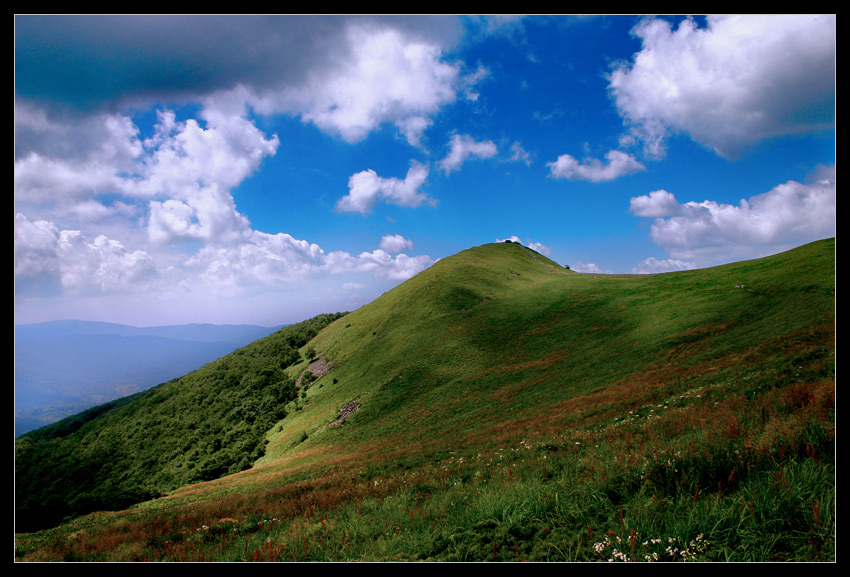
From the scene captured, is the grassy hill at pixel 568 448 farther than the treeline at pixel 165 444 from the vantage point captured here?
No

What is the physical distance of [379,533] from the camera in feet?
22.1

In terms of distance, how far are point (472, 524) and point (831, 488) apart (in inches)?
228

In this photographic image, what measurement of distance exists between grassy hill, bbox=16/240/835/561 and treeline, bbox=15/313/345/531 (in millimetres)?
2848

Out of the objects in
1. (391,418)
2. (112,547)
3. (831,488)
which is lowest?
(391,418)

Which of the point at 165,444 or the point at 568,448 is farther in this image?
the point at 165,444

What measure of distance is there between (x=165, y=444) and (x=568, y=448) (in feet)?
208

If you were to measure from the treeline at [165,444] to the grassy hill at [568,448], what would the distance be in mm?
2848

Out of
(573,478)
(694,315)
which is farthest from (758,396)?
(694,315)

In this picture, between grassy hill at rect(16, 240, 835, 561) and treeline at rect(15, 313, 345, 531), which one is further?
treeline at rect(15, 313, 345, 531)

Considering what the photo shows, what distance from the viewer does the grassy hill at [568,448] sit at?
5211 mm

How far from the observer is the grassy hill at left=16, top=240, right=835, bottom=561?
5211mm

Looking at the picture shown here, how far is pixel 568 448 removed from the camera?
1126cm
